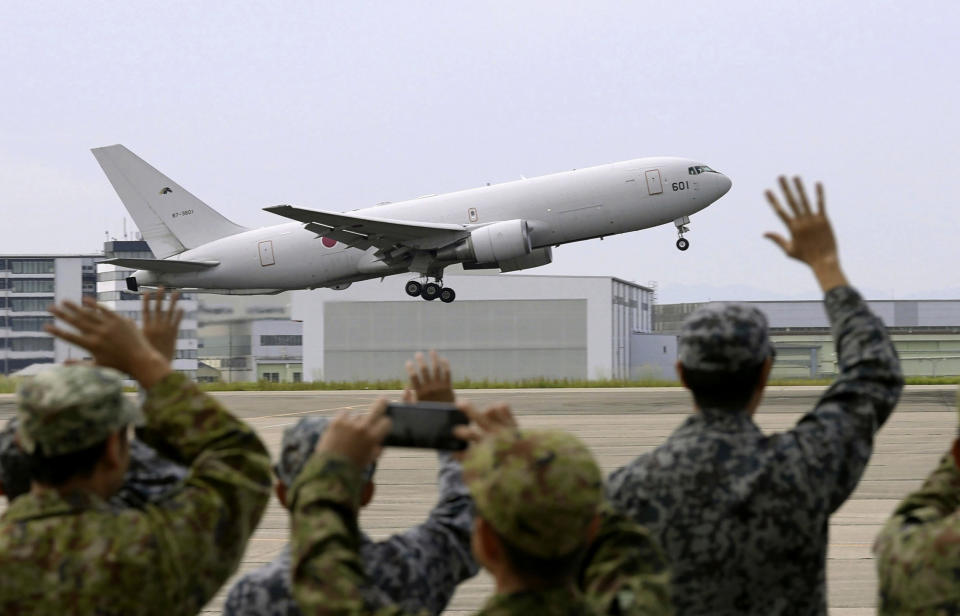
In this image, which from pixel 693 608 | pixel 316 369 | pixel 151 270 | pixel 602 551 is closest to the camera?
pixel 602 551

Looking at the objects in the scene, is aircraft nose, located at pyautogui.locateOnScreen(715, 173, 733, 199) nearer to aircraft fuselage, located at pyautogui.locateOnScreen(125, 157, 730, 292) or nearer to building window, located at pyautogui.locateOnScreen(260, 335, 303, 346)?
aircraft fuselage, located at pyautogui.locateOnScreen(125, 157, 730, 292)

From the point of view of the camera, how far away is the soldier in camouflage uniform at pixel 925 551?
290 centimetres

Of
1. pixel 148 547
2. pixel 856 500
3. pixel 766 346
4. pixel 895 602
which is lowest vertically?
pixel 856 500

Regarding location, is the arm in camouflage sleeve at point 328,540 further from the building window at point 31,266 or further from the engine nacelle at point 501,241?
the building window at point 31,266

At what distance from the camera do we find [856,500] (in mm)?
11414

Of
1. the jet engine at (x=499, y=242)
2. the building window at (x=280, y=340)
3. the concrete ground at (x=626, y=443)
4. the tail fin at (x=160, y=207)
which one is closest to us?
the concrete ground at (x=626, y=443)

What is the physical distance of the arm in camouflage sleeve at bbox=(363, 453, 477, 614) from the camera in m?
3.15

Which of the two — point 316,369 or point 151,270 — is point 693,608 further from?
point 316,369

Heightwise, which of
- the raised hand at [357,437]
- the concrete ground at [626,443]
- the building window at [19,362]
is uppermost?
the building window at [19,362]

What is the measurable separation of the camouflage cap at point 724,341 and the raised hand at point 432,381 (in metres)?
0.70

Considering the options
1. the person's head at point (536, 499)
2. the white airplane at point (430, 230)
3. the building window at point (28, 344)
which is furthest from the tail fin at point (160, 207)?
the building window at point (28, 344)

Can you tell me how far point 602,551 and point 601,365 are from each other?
7236cm

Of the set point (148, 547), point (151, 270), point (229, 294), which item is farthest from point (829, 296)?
point (151, 270)

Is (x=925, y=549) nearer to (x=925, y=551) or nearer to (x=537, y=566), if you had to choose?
(x=925, y=551)
